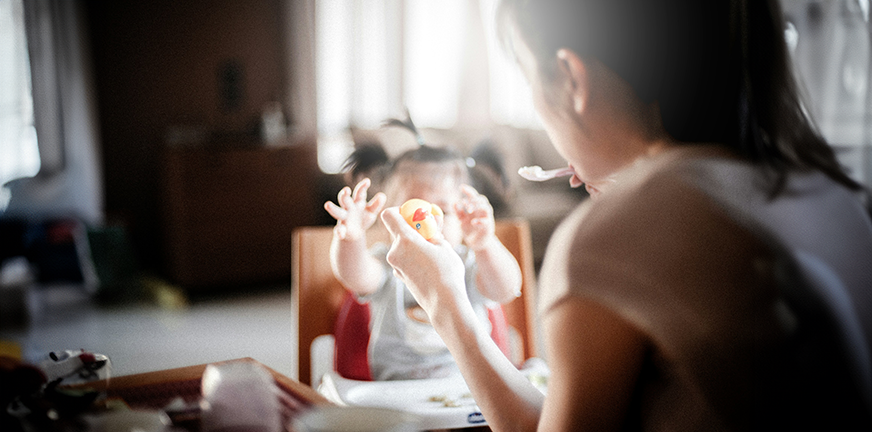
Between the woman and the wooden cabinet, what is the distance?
2.83 m

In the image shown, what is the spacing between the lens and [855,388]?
437 mm

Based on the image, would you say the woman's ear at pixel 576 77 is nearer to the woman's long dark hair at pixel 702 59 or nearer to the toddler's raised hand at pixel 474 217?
the woman's long dark hair at pixel 702 59

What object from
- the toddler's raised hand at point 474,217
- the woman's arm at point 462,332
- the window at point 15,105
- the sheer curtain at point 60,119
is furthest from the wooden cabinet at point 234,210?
the woman's arm at point 462,332

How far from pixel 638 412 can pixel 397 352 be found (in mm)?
498

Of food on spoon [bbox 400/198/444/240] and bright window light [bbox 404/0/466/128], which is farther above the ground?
bright window light [bbox 404/0/466/128]

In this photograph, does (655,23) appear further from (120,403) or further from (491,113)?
(491,113)

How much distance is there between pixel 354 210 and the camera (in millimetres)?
814

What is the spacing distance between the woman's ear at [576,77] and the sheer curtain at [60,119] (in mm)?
3280

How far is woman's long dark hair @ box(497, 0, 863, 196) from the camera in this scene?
1.48 ft

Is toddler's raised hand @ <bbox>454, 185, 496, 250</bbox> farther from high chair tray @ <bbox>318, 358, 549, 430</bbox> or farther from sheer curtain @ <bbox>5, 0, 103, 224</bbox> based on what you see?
sheer curtain @ <bbox>5, 0, 103, 224</bbox>

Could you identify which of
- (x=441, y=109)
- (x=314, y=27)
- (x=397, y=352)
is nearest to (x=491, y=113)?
(x=441, y=109)

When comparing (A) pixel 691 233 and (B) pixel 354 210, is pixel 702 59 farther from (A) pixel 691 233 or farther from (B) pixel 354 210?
(B) pixel 354 210

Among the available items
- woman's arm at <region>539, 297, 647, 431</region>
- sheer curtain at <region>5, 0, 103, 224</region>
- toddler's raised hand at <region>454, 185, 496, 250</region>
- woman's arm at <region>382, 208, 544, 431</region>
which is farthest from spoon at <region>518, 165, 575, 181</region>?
sheer curtain at <region>5, 0, 103, 224</region>

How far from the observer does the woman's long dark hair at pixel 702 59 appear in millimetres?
451
